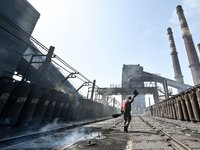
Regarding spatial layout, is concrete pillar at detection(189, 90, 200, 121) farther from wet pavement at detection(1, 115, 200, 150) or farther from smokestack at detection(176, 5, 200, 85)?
smokestack at detection(176, 5, 200, 85)

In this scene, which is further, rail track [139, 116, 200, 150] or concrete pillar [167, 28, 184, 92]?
concrete pillar [167, 28, 184, 92]

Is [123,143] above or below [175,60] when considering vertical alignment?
below

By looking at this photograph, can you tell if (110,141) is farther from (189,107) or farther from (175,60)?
(175,60)

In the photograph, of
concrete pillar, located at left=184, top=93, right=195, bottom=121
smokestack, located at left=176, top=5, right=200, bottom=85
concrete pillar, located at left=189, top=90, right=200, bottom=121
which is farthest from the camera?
smokestack, located at left=176, top=5, right=200, bottom=85

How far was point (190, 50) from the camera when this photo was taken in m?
25.9

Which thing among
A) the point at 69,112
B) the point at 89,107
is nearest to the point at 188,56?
the point at 89,107

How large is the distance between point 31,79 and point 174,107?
1742cm

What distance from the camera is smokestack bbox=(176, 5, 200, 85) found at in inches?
948

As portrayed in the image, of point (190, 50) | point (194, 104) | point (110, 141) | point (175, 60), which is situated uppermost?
point (175, 60)

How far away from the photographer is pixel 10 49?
30.2 feet

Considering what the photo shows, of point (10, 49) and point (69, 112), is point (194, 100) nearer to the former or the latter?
point (69, 112)

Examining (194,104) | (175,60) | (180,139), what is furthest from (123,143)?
(175,60)

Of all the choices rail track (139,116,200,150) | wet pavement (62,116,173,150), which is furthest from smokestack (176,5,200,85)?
wet pavement (62,116,173,150)

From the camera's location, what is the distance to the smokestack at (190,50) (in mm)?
24081
